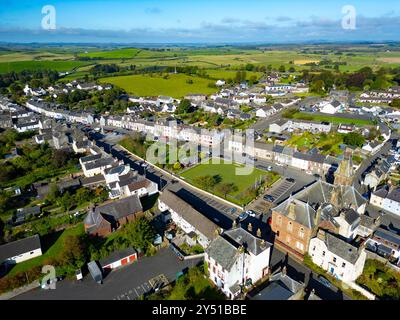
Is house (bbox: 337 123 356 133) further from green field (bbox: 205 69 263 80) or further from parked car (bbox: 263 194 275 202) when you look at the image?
green field (bbox: 205 69 263 80)

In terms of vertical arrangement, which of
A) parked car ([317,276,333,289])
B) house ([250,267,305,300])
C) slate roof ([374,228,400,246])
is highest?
slate roof ([374,228,400,246])

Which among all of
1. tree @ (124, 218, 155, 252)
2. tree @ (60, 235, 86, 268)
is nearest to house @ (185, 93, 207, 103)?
tree @ (124, 218, 155, 252)

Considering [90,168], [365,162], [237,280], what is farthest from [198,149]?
[237,280]

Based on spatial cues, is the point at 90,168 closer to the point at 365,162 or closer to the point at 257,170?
the point at 257,170

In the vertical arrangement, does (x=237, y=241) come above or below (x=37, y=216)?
above

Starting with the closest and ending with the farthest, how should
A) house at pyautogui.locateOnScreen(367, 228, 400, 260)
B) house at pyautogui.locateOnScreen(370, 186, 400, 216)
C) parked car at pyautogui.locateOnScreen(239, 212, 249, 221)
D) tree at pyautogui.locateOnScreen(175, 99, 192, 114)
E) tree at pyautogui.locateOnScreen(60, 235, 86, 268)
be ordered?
tree at pyautogui.locateOnScreen(60, 235, 86, 268) → house at pyautogui.locateOnScreen(367, 228, 400, 260) → parked car at pyautogui.locateOnScreen(239, 212, 249, 221) → house at pyautogui.locateOnScreen(370, 186, 400, 216) → tree at pyautogui.locateOnScreen(175, 99, 192, 114)

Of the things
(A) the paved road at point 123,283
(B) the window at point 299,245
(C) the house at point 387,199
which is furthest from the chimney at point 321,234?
(C) the house at point 387,199
